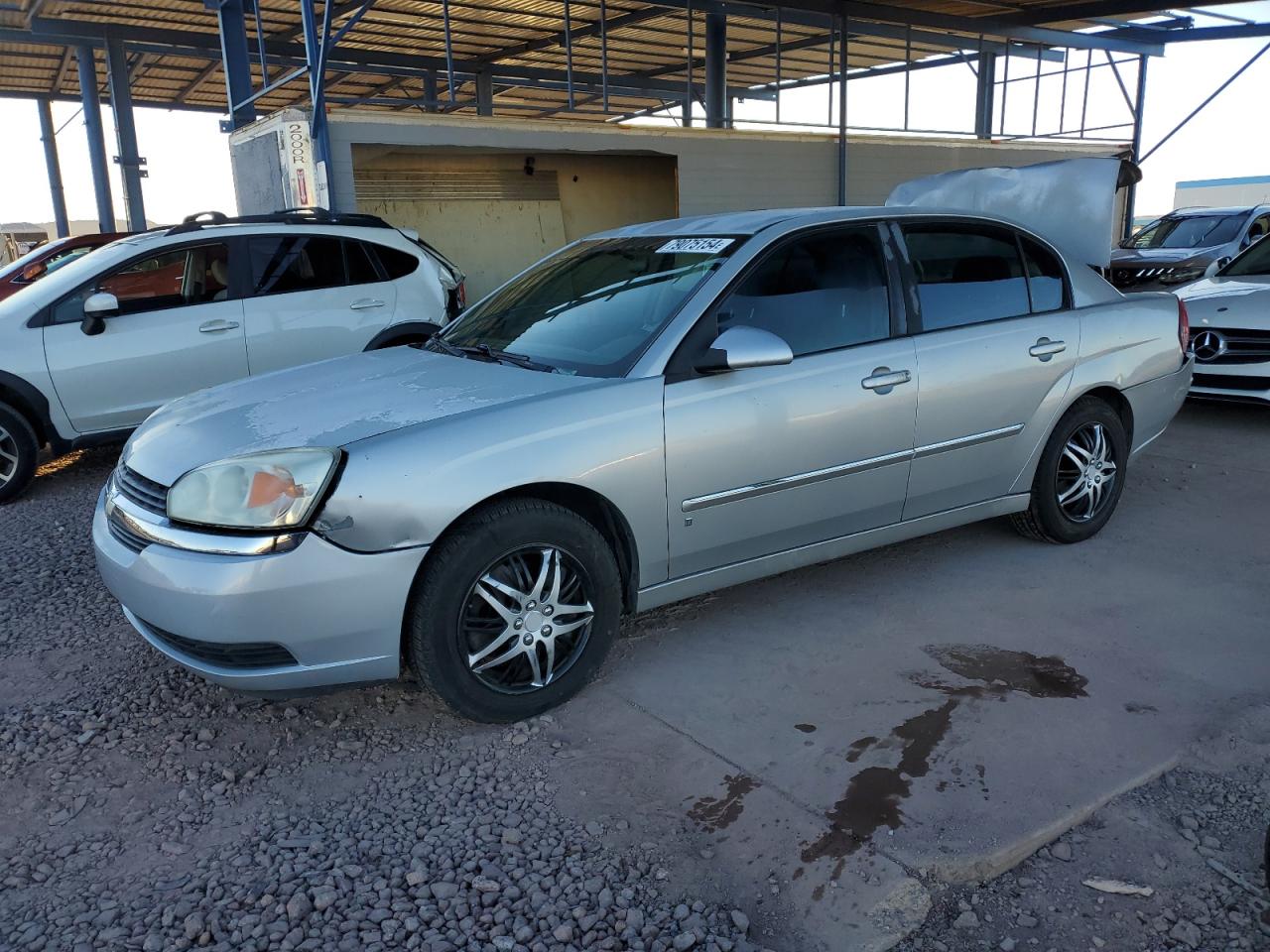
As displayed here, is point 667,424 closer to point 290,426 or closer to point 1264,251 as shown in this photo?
point 290,426

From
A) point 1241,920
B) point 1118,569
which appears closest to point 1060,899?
point 1241,920

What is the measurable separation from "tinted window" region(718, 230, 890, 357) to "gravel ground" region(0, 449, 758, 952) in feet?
5.46

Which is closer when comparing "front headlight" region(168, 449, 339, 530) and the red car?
"front headlight" region(168, 449, 339, 530)

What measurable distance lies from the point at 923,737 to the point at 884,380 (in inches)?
55.2

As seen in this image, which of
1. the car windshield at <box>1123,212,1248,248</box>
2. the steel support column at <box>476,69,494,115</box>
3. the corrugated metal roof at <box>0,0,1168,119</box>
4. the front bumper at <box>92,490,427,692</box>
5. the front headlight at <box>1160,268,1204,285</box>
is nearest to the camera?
the front bumper at <box>92,490,427,692</box>

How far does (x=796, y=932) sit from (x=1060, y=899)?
0.65 metres

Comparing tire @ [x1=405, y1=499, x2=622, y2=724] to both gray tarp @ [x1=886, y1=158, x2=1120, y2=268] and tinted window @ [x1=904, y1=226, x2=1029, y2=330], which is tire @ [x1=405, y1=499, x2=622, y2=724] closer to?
tinted window @ [x1=904, y1=226, x2=1029, y2=330]

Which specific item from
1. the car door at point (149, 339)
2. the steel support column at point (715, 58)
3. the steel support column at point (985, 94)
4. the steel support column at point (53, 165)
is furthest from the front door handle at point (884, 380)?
the steel support column at point (53, 165)

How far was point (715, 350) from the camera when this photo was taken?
3334mm

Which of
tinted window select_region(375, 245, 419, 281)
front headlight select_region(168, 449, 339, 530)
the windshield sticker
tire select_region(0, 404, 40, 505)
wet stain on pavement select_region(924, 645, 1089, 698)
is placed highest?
the windshield sticker

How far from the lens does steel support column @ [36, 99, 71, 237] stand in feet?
80.0

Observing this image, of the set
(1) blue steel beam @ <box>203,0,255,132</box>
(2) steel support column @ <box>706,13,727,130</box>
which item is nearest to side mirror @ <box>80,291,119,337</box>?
(1) blue steel beam @ <box>203,0,255,132</box>

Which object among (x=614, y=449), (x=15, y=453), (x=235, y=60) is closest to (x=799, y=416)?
(x=614, y=449)

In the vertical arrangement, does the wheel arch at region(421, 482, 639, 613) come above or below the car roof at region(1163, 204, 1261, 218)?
below
